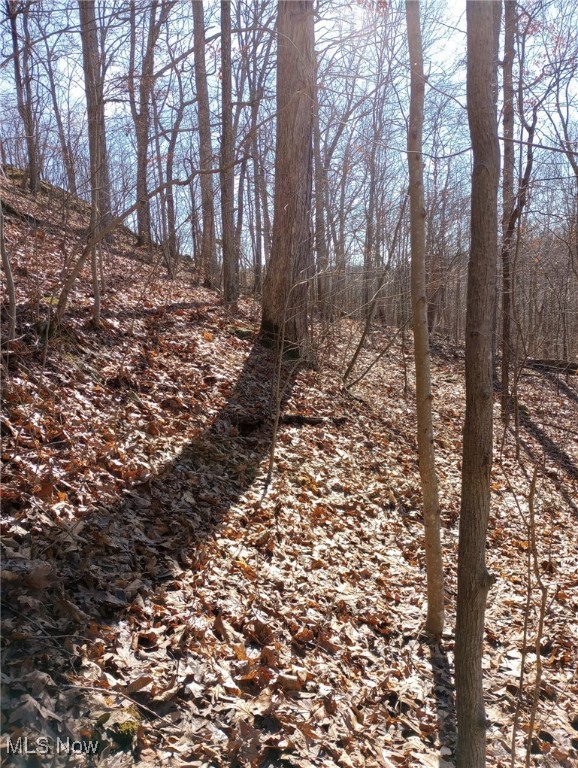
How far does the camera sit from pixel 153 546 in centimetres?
404

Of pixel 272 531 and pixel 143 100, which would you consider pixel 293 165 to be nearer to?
pixel 143 100

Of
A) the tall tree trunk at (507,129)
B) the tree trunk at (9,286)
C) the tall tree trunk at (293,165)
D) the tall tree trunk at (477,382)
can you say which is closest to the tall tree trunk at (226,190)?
the tall tree trunk at (293,165)

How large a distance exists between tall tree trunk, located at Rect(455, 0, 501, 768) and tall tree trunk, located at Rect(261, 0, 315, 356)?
199 inches

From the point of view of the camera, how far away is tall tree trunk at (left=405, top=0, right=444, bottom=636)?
159 inches

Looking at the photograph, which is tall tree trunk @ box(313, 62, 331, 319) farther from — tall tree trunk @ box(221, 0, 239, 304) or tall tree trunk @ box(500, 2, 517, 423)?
tall tree trunk @ box(500, 2, 517, 423)

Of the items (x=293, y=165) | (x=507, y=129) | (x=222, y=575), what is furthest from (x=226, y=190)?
(x=222, y=575)

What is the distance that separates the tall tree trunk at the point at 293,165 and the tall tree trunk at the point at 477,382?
16.6 ft

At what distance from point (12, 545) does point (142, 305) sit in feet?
17.2

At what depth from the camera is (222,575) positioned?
4.05 meters

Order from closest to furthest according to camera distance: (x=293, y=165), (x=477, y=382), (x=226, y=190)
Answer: (x=477, y=382) → (x=293, y=165) → (x=226, y=190)

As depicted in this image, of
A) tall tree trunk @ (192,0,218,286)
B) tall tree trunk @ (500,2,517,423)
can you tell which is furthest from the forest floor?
tall tree trunk @ (192,0,218,286)

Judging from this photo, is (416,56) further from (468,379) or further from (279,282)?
(279,282)

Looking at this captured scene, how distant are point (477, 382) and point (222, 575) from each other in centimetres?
227

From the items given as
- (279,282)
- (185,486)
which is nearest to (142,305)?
(279,282)
